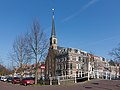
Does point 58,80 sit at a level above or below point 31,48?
below

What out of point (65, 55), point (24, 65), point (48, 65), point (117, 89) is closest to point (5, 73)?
point (48, 65)

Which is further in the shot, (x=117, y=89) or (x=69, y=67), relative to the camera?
(x=69, y=67)

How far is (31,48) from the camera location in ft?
114

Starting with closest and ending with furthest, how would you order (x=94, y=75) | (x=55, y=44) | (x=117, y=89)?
(x=117, y=89), (x=94, y=75), (x=55, y=44)

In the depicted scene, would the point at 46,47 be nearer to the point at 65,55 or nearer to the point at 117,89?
the point at 117,89

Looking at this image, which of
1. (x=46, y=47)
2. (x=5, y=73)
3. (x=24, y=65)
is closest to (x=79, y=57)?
(x=5, y=73)

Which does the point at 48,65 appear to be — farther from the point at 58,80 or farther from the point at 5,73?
the point at 58,80

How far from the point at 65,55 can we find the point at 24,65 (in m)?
52.0

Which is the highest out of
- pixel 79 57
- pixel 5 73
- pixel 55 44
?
pixel 55 44

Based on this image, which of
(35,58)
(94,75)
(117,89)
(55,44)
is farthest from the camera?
(55,44)

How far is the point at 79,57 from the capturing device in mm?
99938

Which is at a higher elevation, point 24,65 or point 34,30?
point 34,30

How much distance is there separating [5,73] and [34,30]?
263 feet

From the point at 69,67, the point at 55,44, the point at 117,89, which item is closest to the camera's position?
the point at 117,89
